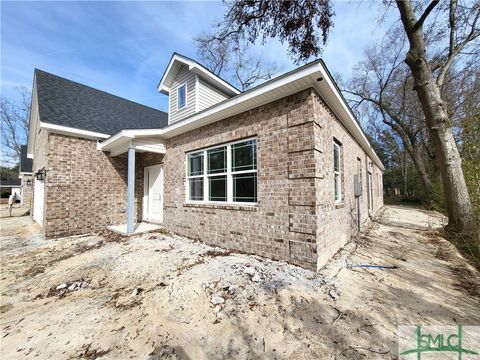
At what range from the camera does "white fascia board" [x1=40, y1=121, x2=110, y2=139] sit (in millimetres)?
6692

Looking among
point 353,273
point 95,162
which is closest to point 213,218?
point 353,273

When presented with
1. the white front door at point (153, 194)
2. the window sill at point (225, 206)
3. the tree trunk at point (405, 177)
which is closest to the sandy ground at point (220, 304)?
the window sill at point (225, 206)

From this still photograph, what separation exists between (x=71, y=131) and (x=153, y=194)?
3.47 meters

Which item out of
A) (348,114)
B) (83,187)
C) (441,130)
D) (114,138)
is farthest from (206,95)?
(441,130)

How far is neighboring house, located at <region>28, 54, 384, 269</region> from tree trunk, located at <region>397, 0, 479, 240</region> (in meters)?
2.10

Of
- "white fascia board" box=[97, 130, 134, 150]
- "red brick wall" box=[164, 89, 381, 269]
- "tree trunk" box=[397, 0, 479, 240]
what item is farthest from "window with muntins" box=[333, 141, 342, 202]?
"white fascia board" box=[97, 130, 134, 150]

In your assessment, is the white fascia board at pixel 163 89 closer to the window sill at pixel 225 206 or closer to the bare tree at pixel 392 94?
the window sill at pixel 225 206

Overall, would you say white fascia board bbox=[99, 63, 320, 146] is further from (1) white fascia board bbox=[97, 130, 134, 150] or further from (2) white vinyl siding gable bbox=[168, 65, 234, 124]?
(2) white vinyl siding gable bbox=[168, 65, 234, 124]

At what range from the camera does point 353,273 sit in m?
3.80

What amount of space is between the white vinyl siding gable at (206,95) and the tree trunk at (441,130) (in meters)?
6.67

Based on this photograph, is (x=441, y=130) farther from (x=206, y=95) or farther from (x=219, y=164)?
(x=206, y=95)

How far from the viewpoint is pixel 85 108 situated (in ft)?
30.4

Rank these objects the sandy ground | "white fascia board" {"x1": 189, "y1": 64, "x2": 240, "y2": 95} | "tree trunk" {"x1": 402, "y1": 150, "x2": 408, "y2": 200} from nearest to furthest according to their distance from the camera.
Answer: the sandy ground < "white fascia board" {"x1": 189, "y1": 64, "x2": 240, "y2": 95} < "tree trunk" {"x1": 402, "y1": 150, "x2": 408, "y2": 200}

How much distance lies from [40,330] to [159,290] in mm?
1364
